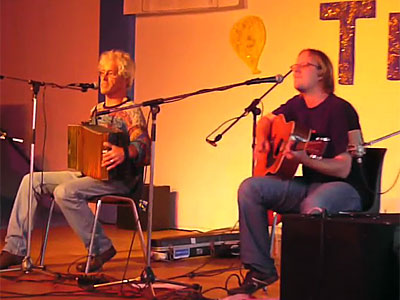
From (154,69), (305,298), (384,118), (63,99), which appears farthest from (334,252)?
(63,99)

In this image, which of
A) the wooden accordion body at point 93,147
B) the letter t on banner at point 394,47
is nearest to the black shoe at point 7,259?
the wooden accordion body at point 93,147

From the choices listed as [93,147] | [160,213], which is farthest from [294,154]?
[160,213]

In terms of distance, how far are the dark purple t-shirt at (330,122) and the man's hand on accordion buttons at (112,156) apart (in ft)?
2.87

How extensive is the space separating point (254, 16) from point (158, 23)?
90 cm

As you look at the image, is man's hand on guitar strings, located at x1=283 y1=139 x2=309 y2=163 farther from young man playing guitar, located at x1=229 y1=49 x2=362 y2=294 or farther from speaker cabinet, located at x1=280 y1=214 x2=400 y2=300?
speaker cabinet, located at x1=280 y1=214 x2=400 y2=300

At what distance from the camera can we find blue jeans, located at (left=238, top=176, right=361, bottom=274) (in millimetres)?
3311

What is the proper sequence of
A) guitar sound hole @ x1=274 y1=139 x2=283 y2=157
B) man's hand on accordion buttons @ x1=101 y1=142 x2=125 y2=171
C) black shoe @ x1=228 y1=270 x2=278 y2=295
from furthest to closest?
man's hand on accordion buttons @ x1=101 y1=142 x2=125 y2=171
guitar sound hole @ x1=274 y1=139 x2=283 y2=157
black shoe @ x1=228 y1=270 x2=278 y2=295

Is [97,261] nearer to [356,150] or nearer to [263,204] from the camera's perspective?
[263,204]

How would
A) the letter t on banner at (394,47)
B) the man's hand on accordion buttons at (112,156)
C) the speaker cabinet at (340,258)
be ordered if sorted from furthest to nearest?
the letter t on banner at (394,47)
the man's hand on accordion buttons at (112,156)
the speaker cabinet at (340,258)

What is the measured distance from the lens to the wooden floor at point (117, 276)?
10.9 ft

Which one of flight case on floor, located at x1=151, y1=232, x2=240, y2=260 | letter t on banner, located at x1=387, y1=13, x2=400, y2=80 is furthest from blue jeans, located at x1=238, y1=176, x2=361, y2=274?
letter t on banner, located at x1=387, y1=13, x2=400, y2=80

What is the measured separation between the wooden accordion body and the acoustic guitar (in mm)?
686

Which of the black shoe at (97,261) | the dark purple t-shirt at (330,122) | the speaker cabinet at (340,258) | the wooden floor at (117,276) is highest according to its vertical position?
the dark purple t-shirt at (330,122)

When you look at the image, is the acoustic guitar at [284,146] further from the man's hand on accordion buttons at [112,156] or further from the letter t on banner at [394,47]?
the letter t on banner at [394,47]
